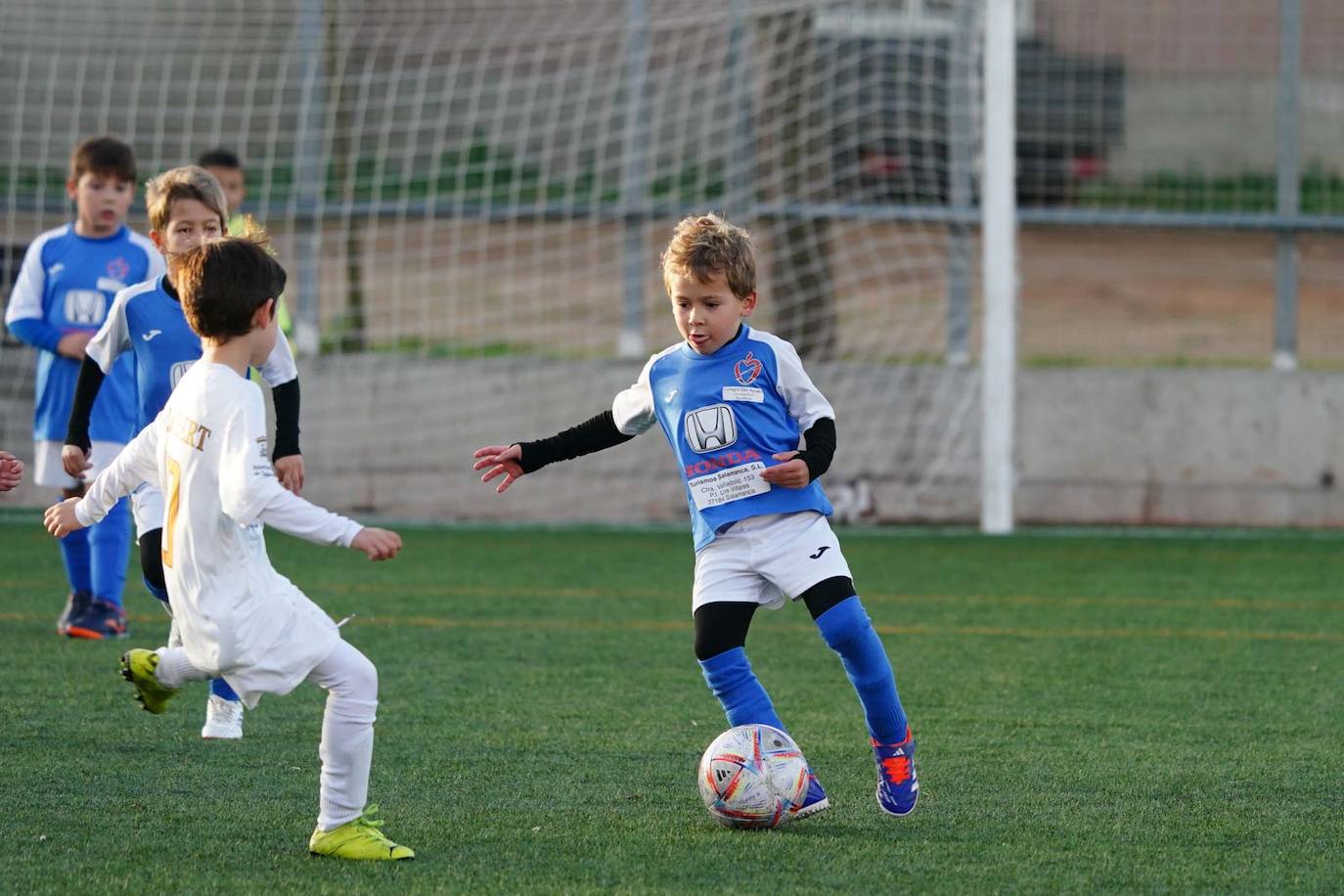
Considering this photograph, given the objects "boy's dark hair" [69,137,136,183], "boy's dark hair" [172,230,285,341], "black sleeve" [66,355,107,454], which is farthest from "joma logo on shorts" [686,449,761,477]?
"boy's dark hair" [69,137,136,183]

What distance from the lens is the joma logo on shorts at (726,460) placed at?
4.20 meters

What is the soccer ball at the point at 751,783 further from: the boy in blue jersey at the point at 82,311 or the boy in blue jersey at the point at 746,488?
the boy in blue jersey at the point at 82,311

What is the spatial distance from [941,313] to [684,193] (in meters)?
1.66

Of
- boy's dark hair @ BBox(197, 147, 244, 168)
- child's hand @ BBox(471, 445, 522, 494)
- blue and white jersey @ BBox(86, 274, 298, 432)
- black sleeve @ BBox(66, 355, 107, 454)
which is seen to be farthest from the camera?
boy's dark hair @ BBox(197, 147, 244, 168)

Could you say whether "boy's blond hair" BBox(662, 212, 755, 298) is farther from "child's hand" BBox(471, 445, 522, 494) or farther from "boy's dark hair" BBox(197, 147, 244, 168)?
"boy's dark hair" BBox(197, 147, 244, 168)

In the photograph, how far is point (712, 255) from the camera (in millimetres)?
4125

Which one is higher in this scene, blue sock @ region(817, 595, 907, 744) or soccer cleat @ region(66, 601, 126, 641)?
blue sock @ region(817, 595, 907, 744)

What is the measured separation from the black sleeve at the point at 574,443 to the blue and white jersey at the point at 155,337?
3.34 feet

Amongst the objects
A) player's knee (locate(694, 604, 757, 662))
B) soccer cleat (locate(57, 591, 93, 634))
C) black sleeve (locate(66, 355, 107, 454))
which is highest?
black sleeve (locate(66, 355, 107, 454))

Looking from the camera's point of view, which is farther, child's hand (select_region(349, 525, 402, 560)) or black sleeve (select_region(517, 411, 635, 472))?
black sleeve (select_region(517, 411, 635, 472))

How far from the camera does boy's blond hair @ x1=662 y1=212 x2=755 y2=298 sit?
13.5 feet

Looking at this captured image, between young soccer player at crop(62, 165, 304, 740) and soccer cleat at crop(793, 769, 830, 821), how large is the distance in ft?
5.36

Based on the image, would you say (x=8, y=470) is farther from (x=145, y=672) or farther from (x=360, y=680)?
(x=360, y=680)

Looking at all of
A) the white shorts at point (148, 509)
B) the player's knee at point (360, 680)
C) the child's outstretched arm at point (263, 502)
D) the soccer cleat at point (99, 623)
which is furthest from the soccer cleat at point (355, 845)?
the soccer cleat at point (99, 623)
